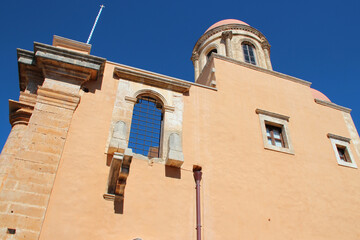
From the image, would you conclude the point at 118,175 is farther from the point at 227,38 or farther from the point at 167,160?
the point at 227,38

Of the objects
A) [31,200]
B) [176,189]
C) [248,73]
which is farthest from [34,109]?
[248,73]

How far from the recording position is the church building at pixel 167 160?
21.6ft

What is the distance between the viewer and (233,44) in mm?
15672

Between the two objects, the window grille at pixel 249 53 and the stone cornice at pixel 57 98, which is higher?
the window grille at pixel 249 53

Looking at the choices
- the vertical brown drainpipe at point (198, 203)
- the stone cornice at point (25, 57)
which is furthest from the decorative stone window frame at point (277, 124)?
the stone cornice at point (25, 57)

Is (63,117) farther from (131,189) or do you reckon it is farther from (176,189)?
(176,189)

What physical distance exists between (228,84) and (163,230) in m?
5.34

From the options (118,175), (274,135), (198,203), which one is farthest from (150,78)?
(274,135)

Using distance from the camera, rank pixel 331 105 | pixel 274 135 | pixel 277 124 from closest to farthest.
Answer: pixel 274 135, pixel 277 124, pixel 331 105

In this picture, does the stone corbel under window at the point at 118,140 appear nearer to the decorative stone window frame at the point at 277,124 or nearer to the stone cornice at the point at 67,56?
the stone cornice at the point at 67,56

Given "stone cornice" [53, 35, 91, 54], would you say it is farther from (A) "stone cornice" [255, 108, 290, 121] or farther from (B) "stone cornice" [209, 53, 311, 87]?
(A) "stone cornice" [255, 108, 290, 121]

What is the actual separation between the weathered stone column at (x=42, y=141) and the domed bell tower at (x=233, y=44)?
27.4ft

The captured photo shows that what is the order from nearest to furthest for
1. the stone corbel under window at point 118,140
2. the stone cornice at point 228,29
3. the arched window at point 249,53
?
the stone corbel under window at point 118,140, the arched window at point 249,53, the stone cornice at point 228,29

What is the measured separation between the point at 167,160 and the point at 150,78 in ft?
Result: 8.65
